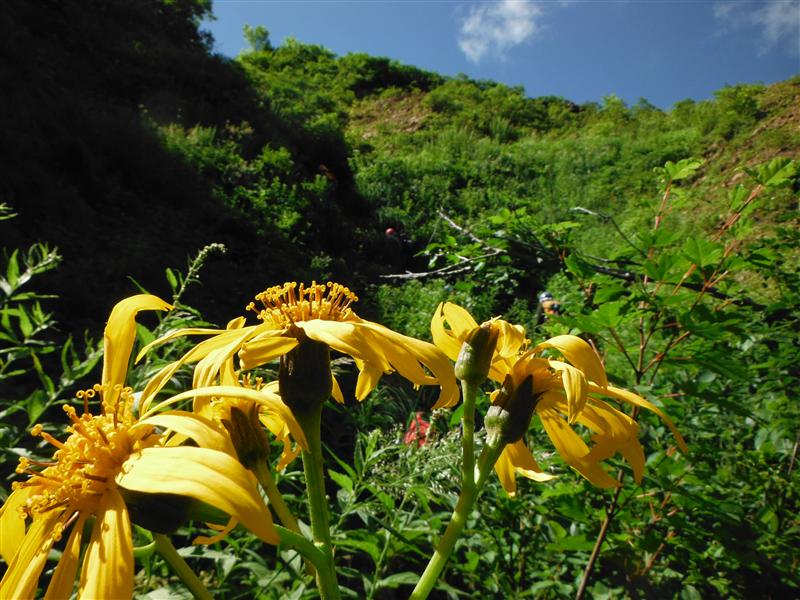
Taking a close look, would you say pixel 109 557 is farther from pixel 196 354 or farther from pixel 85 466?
pixel 196 354

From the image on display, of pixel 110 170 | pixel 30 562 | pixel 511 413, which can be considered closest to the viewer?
pixel 30 562

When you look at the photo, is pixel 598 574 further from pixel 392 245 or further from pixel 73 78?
pixel 73 78

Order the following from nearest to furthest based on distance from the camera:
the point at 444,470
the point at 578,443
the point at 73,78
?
the point at 578,443 → the point at 444,470 → the point at 73,78

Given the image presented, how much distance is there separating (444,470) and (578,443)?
1.38 ft

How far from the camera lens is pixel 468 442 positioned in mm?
660

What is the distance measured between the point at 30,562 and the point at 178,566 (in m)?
0.14

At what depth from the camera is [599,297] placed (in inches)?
50.0

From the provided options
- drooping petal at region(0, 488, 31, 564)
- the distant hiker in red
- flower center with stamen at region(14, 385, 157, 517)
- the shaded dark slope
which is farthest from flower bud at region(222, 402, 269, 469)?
the shaded dark slope

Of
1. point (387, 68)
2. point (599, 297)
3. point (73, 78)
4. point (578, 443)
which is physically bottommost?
point (578, 443)

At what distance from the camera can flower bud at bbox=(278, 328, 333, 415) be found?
633 millimetres

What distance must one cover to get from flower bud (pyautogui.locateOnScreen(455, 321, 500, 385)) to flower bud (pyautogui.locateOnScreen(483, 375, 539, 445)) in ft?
0.15

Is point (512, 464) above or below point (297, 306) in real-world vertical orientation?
below

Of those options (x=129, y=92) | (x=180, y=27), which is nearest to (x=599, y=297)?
(x=129, y=92)

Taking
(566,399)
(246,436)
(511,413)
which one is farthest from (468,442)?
(246,436)
